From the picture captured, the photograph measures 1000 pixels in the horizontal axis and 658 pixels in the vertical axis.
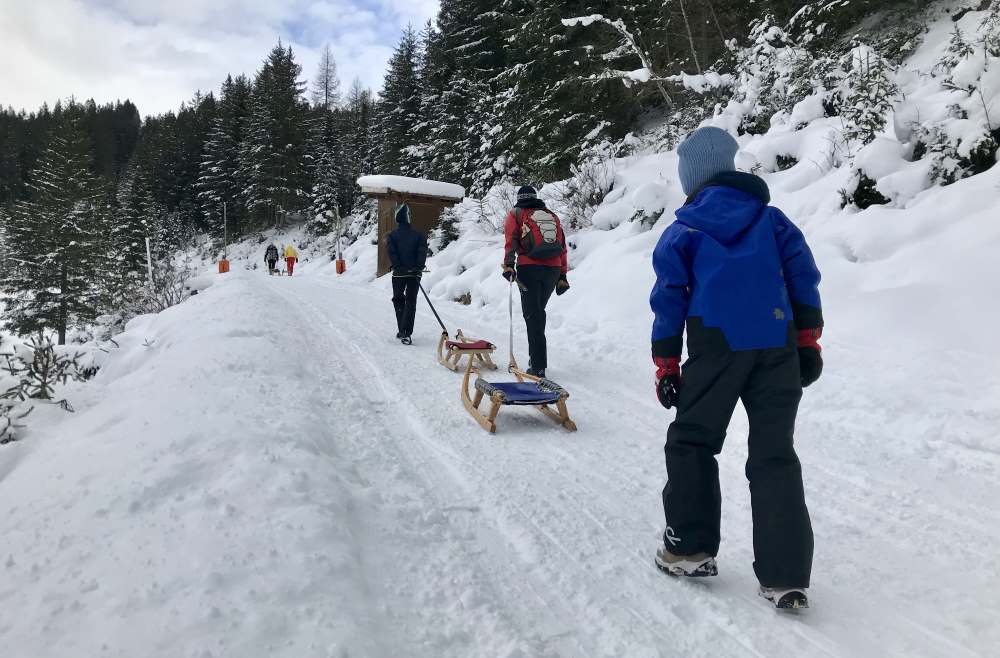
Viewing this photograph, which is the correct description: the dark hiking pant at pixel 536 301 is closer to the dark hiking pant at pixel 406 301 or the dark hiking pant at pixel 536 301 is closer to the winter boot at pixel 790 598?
the dark hiking pant at pixel 406 301

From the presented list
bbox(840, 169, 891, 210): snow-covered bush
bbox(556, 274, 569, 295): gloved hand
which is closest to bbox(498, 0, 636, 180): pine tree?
bbox(840, 169, 891, 210): snow-covered bush

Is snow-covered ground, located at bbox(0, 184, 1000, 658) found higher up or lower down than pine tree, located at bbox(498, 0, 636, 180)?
lower down

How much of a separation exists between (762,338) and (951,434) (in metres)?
2.60

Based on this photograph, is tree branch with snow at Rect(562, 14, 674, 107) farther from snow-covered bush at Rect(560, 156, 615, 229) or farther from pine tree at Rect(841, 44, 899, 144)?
pine tree at Rect(841, 44, 899, 144)

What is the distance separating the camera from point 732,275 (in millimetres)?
2295

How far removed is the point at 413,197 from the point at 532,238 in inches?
601

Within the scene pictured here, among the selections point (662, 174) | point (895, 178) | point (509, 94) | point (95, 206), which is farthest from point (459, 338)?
point (95, 206)

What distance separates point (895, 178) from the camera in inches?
249

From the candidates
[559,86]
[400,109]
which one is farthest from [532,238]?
[400,109]

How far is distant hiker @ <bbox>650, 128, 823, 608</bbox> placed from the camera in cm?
228

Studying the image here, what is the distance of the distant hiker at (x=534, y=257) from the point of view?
6.02 meters

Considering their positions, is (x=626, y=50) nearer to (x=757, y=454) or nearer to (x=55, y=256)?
(x=757, y=454)

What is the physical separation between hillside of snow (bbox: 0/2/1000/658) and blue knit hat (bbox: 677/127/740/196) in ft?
5.91

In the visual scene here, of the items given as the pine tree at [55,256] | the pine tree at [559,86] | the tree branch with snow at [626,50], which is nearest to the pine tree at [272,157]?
the pine tree at [55,256]
